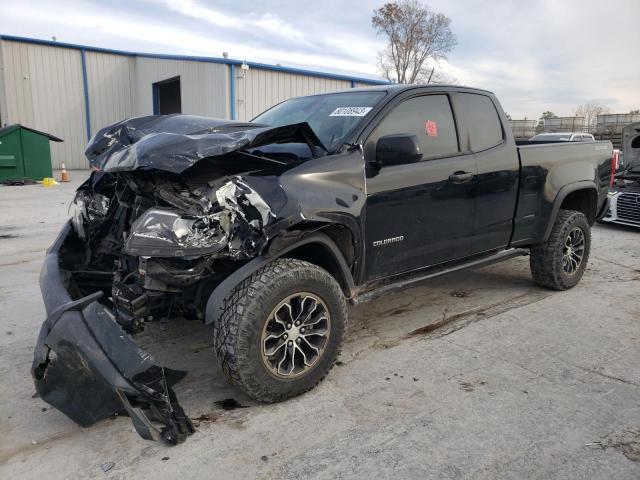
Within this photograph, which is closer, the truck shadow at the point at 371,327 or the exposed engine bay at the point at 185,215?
the exposed engine bay at the point at 185,215

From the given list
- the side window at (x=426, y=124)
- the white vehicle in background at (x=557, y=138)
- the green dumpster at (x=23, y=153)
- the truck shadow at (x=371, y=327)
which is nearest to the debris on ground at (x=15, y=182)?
the green dumpster at (x=23, y=153)

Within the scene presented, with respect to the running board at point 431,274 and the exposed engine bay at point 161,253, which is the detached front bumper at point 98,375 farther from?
the running board at point 431,274

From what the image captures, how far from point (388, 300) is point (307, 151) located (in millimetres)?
2081

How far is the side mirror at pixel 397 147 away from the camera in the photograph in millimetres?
3209

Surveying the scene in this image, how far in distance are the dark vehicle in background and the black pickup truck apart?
579 centimetres

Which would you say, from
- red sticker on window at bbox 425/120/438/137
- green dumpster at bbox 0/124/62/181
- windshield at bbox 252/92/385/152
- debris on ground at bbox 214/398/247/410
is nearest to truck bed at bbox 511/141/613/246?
red sticker on window at bbox 425/120/438/137

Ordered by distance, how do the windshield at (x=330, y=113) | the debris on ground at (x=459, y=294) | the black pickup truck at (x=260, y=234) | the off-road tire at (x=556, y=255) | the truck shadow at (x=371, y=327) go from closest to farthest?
1. the black pickup truck at (x=260, y=234)
2. the truck shadow at (x=371, y=327)
3. the windshield at (x=330, y=113)
4. the off-road tire at (x=556, y=255)
5. the debris on ground at (x=459, y=294)

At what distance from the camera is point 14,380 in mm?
3234

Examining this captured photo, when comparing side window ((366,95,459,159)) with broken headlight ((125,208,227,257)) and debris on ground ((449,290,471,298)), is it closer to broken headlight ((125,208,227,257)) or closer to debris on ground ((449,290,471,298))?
broken headlight ((125,208,227,257))

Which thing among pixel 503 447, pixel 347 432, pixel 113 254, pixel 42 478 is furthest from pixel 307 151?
pixel 42 478

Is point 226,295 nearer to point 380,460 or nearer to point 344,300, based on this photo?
point 344,300

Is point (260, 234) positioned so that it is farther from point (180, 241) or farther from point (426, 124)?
point (426, 124)

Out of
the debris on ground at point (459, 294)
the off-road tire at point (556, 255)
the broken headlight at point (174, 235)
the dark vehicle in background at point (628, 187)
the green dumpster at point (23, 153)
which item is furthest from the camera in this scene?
the green dumpster at point (23, 153)

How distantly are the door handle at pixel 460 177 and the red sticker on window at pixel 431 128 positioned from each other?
354 mm
